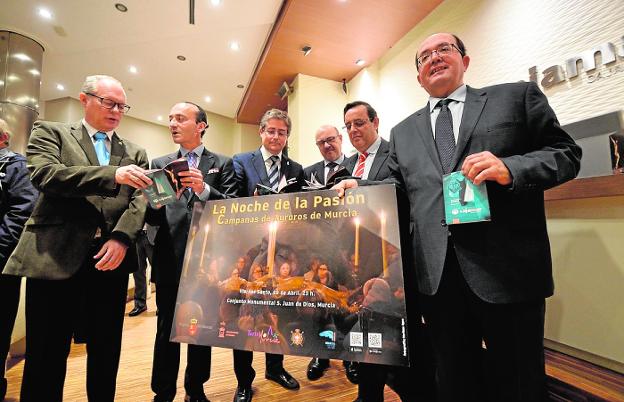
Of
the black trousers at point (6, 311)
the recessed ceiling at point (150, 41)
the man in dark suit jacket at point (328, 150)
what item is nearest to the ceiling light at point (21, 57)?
the recessed ceiling at point (150, 41)

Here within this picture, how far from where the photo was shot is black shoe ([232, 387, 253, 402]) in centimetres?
172

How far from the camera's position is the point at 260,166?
6.86 feet

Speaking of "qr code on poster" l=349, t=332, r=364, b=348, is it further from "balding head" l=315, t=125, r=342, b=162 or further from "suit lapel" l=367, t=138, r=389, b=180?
"balding head" l=315, t=125, r=342, b=162

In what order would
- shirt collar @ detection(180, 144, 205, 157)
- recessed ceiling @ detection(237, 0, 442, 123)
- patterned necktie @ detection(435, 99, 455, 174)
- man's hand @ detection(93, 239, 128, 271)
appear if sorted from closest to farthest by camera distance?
patterned necktie @ detection(435, 99, 455, 174)
man's hand @ detection(93, 239, 128, 271)
shirt collar @ detection(180, 144, 205, 157)
recessed ceiling @ detection(237, 0, 442, 123)

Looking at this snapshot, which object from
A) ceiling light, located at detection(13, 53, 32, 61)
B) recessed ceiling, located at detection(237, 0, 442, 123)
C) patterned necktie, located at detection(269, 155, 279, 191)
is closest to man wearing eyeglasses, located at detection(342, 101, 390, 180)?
patterned necktie, located at detection(269, 155, 279, 191)

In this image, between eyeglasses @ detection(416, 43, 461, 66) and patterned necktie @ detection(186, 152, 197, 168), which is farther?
patterned necktie @ detection(186, 152, 197, 168)

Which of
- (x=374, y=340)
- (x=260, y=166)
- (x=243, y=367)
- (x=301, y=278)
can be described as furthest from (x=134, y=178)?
(x=243, y=367)

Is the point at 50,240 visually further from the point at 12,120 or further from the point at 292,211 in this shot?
the point at 12,120

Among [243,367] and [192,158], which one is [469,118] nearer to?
[192,158]

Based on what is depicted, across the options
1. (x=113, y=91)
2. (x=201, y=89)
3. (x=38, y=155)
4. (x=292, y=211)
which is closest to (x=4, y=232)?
(x=38, y=155)

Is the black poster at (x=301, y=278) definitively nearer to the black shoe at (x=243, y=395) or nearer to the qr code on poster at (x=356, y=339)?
the qr code on poster at (x=356, y=339)

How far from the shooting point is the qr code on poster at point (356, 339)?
98 cm

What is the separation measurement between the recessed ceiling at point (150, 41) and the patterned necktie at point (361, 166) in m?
2.96

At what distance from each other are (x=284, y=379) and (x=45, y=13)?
589 centimetres
